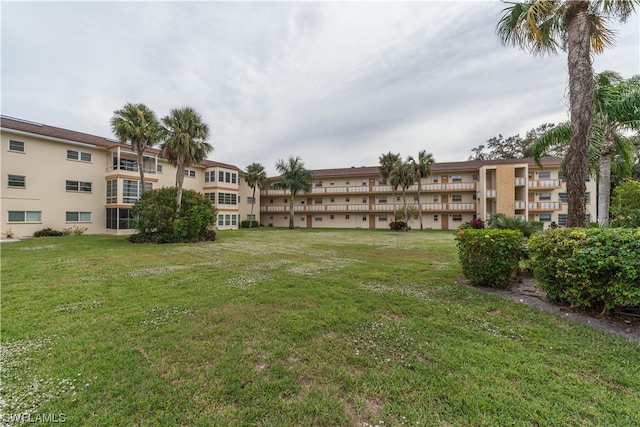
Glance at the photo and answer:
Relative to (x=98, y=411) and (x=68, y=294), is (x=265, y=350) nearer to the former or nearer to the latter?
(x=98, y=411)

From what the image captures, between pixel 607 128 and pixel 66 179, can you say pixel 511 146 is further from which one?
pixel 66 179

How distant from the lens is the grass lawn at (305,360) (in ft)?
8.30

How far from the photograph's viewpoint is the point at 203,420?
7.92ft

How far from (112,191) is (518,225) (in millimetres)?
31859

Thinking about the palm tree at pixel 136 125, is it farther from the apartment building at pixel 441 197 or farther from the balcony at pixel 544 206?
the balcony at pixel 544 206

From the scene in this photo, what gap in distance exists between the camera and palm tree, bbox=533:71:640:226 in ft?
28.3

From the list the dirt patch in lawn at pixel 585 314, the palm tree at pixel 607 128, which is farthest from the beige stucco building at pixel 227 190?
the dirt patch in lawn at pixel 585 314

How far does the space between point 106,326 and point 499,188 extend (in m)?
38.9

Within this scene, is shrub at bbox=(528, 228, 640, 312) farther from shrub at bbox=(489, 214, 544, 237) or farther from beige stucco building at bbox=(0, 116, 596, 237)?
beige stucco building at bbox=(0, 116, 596, 237)

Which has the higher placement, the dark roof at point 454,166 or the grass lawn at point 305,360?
the dark roof at point 454,166

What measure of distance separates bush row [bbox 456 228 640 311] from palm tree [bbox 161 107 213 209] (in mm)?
20470

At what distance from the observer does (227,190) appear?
34.4 m

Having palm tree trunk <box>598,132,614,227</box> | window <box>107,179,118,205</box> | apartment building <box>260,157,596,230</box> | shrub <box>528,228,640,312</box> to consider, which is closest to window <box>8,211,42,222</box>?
window <box>107,179,118,205</box>

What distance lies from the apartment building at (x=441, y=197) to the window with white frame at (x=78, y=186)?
24206mm
